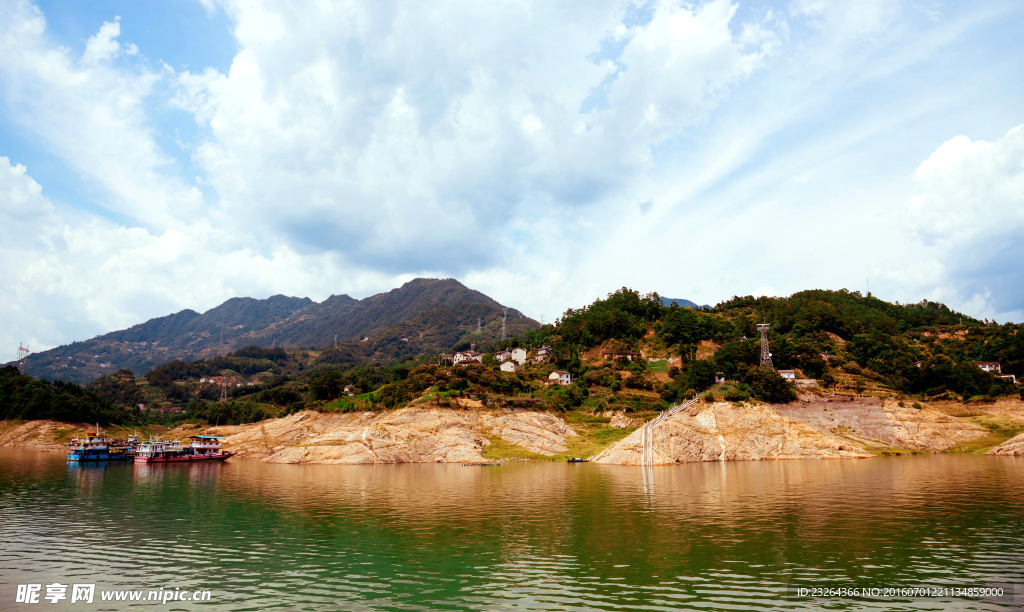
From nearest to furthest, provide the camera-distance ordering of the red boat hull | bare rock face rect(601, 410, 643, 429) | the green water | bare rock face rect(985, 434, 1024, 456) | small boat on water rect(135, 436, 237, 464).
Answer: the green water < bare rock face rect(985, 434, 1024, 456) < bare rock face rect(601, 410, 643, 429) < the red boat hull < small boat on water rect(135, 436, 237, 464)

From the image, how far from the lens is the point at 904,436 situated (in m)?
90.3

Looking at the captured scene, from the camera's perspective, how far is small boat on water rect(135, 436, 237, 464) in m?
107

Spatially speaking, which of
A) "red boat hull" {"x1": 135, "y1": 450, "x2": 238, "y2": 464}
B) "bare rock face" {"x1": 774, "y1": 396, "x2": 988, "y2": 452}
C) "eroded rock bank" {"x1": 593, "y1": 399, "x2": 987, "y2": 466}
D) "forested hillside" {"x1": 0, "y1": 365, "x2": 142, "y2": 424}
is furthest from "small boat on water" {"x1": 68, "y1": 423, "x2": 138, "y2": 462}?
"bare rock face" {"x1": 774, "y1": 396, "x2": 988, "y2": 452}

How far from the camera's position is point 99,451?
112 m

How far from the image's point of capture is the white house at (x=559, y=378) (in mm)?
129125

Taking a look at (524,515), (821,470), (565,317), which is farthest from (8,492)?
(565,317)

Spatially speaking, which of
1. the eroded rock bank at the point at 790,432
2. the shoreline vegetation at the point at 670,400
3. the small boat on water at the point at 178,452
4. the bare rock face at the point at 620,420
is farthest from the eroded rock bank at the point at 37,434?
the eroded rock bank at the point at 790,432

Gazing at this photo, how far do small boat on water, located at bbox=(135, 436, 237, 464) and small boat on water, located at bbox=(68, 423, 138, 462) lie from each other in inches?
325

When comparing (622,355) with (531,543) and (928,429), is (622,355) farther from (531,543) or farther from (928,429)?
(531,543)

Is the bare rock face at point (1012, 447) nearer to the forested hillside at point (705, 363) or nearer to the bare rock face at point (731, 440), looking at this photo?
the bare rock face at point (731, 440)

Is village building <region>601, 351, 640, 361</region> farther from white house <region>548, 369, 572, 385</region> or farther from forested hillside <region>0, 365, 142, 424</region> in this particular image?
forested hillside <region>0, 365, 142, 424</region>

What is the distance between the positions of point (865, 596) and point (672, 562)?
24.7 feet

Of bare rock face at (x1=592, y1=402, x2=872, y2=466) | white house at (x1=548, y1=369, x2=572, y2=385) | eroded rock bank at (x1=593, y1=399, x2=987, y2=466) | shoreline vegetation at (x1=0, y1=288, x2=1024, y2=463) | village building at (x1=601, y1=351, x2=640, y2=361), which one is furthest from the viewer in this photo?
village building at (x1=601, y1=351, x2=640, y2=361)

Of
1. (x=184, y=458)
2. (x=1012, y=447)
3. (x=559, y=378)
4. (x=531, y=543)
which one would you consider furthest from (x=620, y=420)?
(x=184, y=458)
